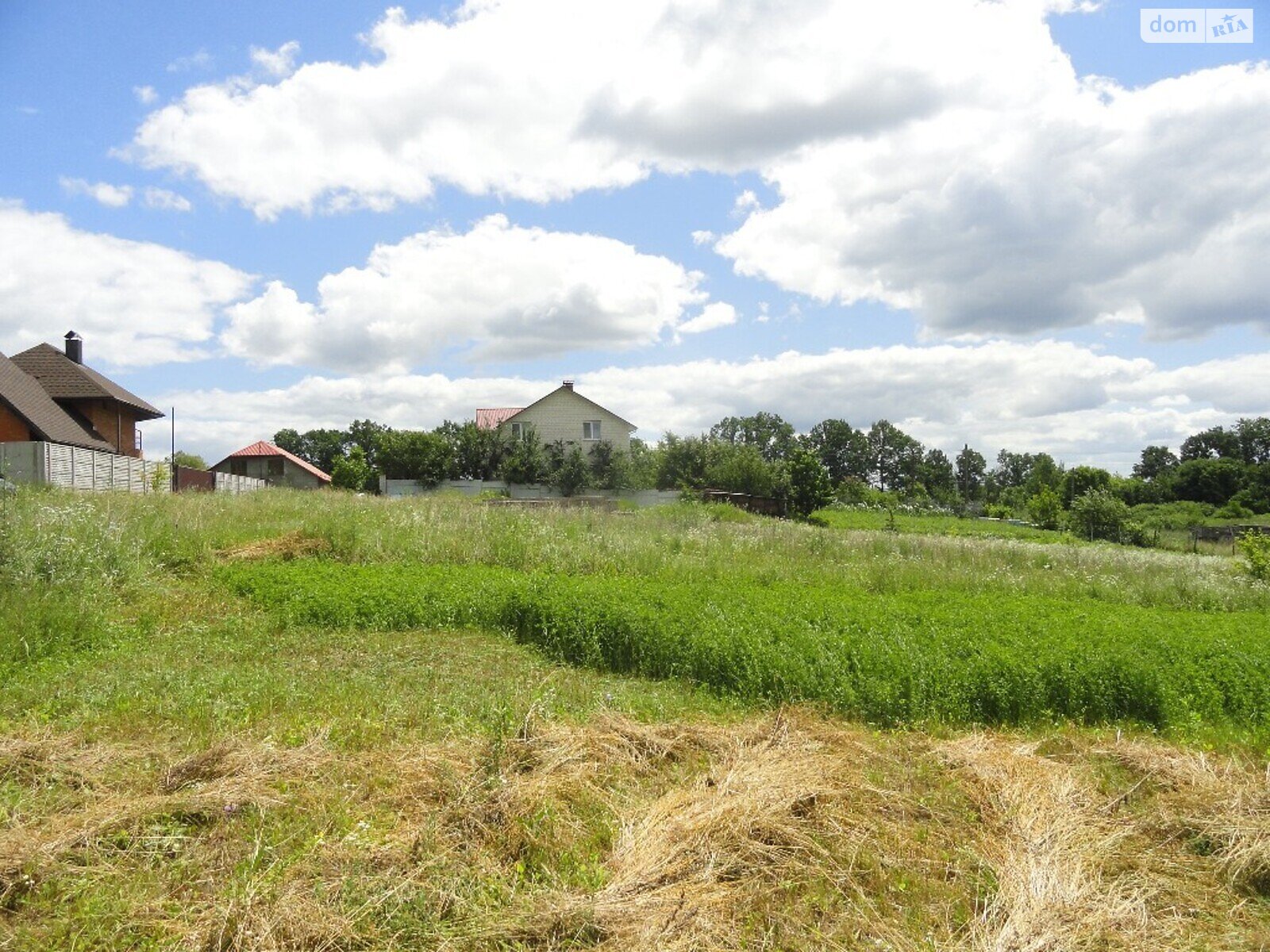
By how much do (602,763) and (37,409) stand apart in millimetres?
33990

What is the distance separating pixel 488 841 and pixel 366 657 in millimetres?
4414

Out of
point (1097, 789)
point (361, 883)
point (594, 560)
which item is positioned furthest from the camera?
point (594, 560)

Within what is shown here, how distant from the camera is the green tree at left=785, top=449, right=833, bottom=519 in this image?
148ft

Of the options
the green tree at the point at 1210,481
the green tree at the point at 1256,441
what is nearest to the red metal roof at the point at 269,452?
the green tree at the point at 1210,481

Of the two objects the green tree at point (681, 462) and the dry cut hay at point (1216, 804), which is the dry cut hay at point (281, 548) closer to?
the dry cut hay at point (1216, 804)

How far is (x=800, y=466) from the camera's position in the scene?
45.4 meters

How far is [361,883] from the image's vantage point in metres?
3.82

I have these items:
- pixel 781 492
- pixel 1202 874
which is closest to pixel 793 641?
pixel 1202 874

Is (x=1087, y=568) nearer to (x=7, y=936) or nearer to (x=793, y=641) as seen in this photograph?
(x=793, y=641)

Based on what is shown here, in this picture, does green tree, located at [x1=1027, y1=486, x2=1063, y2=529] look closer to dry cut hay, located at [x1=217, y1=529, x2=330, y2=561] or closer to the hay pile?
dry cut hay, located at [x1=217, y1=529, x2=330, y2=561]

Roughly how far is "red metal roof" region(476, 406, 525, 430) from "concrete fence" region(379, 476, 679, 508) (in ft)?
23.6

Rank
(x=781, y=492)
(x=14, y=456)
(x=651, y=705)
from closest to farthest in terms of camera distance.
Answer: (x=651, y=705) < (x=14, y=456) < (x=781, y=492)

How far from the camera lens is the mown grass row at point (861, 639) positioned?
7.37 meters

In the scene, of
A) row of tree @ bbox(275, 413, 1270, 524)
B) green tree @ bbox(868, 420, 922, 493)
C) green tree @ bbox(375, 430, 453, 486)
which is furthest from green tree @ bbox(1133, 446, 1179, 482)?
green tree @ bbox(375, 430, 453, 486)
